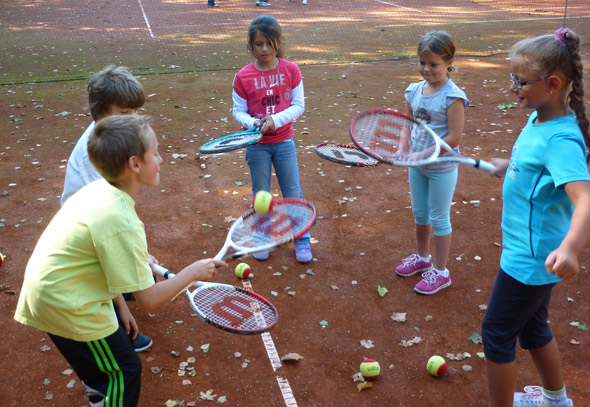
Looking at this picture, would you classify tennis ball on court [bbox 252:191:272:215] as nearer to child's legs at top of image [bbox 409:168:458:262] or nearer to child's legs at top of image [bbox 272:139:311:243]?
child's legs at top of image [bbox 272:139:311:243]

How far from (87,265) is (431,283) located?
293 centimetres

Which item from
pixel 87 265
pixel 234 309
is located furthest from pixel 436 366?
pixel 87 265

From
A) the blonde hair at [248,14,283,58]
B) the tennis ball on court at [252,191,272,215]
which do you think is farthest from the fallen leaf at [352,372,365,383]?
the blonde hair at [248,14,283,58]

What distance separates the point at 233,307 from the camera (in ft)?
10.8

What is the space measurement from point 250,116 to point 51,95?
7295mm

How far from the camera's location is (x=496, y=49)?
1427cm

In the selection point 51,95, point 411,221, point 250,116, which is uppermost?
point 250,116

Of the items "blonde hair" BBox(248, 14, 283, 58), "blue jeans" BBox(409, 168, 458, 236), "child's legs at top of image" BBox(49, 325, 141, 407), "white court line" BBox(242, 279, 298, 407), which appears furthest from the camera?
"blonde hair" BBox(248, 14, 283, 58)

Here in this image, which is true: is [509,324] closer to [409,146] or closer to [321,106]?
[409,146]

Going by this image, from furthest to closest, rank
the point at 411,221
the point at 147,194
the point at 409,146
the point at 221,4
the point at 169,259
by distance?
the point at 221,4 < the point at 147,194 < the point at 411,221 < the point at 169,259 < the point at 409,146

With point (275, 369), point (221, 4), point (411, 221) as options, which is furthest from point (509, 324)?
point (221, 4)

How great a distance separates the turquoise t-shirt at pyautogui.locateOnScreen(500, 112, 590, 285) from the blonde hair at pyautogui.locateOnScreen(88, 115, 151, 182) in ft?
5.90

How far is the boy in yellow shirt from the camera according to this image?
7.66 ft

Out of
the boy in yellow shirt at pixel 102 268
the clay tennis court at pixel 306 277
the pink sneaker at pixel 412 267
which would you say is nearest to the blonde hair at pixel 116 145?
the boy in yellow shirt at pixel 102 268
